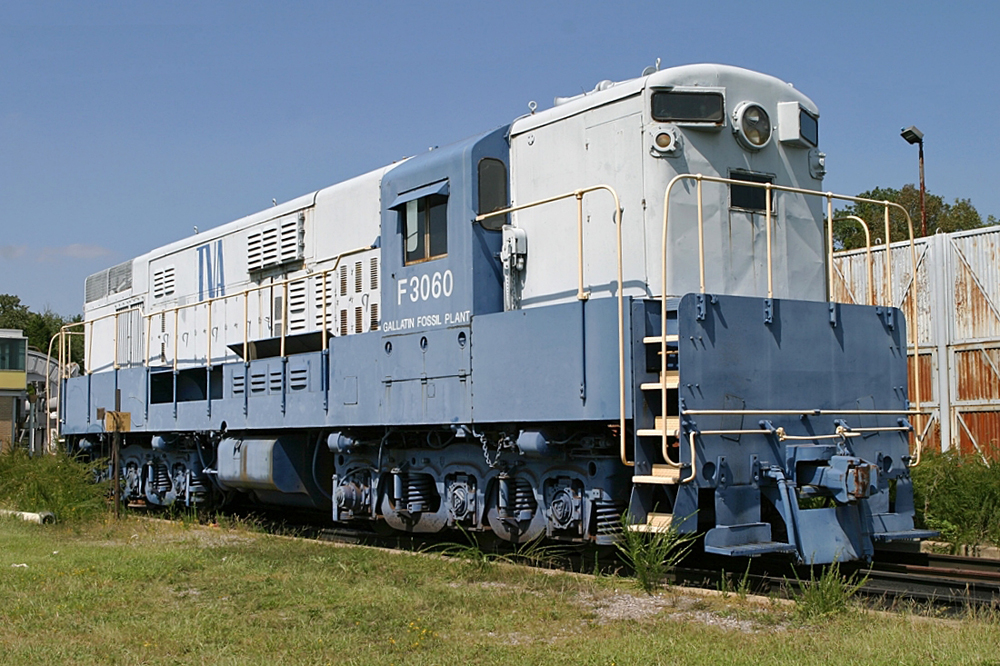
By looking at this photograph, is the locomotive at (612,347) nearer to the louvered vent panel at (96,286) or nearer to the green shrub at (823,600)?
the green shrub at (823,600)

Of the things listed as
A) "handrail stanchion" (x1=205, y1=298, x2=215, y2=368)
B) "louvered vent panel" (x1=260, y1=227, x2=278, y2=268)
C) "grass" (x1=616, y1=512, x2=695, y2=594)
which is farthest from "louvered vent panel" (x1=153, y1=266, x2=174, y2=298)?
"grass" (x1=616, y1=512, x2=695, y2=594)

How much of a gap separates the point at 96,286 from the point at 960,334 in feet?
50.0

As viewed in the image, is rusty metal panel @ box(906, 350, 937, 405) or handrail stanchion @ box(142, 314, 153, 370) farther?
rusty metal panel @ box(906, 350, 937, 405)

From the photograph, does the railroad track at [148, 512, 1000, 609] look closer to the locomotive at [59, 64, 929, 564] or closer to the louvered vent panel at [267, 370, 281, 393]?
the locomotive at [59, 64, 929, 564]

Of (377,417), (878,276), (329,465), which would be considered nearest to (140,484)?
(329,465)

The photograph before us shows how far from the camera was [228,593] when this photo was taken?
750 centimetres

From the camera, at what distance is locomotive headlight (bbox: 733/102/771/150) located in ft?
28.5

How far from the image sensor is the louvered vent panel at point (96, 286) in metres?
17.8

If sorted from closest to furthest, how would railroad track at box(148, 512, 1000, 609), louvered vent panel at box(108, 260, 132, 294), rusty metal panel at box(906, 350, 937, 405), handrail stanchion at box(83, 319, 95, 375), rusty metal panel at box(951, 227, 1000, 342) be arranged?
railroad track at box(148, 512, 1000, 609) < louvered vent panel at box(108, 260, 132, 294) < handrail stanchion at box(83, 319, 95, 375) < rusty metal panel at box(951, 227, 1000, 342) < rusty metal panel at box(906, 350, 937, 405)

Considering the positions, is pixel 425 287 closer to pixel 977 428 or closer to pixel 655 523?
pixel 655 523

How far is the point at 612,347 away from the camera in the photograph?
7.76 metres

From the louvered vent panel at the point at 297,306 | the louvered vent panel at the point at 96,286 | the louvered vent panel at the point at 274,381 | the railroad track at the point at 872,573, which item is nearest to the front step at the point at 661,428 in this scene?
the railroad track at the point at 872,573

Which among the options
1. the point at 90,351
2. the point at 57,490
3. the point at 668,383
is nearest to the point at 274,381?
the point at 57,490

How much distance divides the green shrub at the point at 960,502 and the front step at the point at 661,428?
13.6 ft
